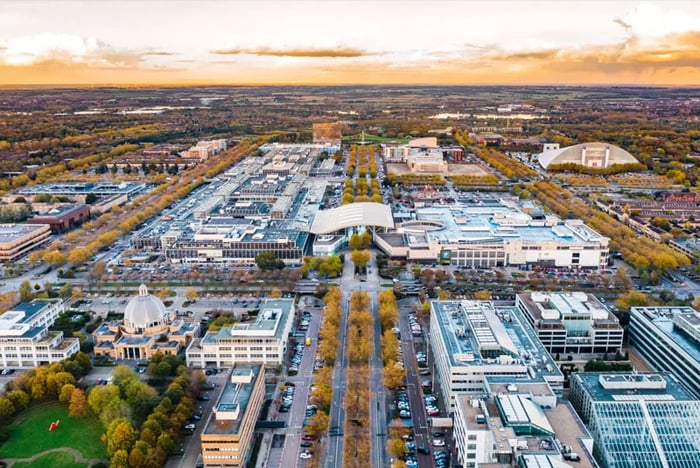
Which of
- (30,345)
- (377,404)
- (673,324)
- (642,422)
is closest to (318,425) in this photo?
(377,404)

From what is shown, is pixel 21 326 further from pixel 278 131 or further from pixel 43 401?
pixel 278 131

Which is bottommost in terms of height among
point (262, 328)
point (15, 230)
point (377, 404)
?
point (377, 404)

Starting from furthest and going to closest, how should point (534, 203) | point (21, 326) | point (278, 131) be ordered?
point (278, 131) → point (534, 203) → point (21, 326)

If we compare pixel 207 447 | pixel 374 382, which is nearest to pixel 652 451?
pixel 374 382

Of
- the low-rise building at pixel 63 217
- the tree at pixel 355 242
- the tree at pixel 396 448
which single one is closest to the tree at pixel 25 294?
the low-rise building at pixel 63 217

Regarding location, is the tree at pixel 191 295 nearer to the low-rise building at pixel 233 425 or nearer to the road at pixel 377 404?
the road at pixel 377 404

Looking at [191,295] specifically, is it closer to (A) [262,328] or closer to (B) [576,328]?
(A) [262,328]
